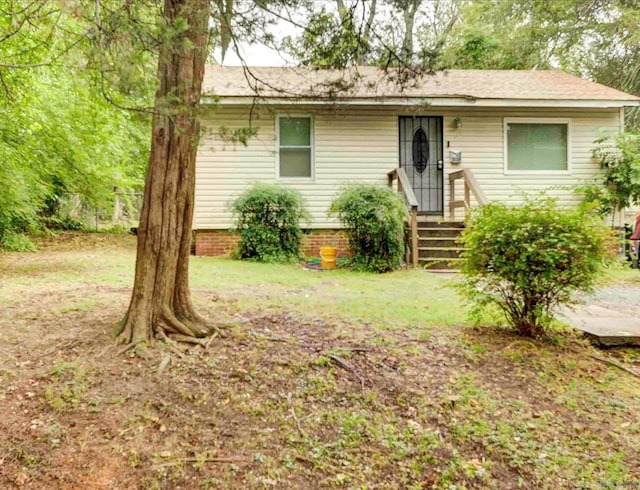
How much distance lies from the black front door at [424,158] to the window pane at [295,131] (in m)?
2.16

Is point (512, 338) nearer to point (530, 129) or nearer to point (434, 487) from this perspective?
point (434, 487)

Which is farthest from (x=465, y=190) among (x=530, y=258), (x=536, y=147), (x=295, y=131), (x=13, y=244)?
(x=13, y=244)

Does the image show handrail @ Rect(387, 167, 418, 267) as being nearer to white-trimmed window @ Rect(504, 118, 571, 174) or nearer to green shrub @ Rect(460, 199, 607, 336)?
white-trimmed window @ Rect(504, 118, 571, 174)

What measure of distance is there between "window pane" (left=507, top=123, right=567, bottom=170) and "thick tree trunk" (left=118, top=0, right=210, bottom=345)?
29.5 feet

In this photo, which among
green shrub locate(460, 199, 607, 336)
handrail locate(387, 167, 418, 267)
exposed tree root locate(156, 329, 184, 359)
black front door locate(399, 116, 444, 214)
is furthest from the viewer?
black front door locate(399, 116, 444, 214)

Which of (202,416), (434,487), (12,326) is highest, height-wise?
(12,326)

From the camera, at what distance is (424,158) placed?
10836mm

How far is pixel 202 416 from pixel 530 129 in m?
10.5

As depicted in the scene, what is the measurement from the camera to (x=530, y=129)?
35.6 ft

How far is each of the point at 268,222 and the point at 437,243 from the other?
11.0ft

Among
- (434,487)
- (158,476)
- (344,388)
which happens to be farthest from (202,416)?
(434,487)

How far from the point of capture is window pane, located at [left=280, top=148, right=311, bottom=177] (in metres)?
10.4

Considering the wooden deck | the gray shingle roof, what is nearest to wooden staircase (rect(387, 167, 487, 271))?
the gray shingle roof

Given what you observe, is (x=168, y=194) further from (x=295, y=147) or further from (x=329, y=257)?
(x=295, y=147)
